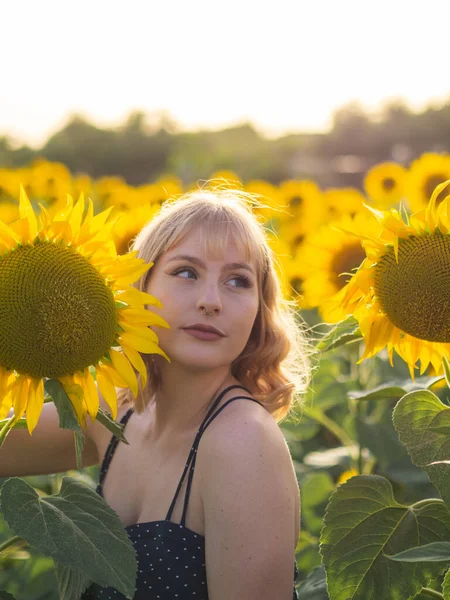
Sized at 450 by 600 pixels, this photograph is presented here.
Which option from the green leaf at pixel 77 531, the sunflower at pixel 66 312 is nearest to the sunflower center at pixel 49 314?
the sunflower at pixel 66 312

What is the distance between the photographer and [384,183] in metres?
5.23

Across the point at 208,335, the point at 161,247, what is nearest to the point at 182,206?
the point at 161,247

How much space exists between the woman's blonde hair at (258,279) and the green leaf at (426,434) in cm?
55

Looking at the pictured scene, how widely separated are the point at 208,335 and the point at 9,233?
0.52 metres

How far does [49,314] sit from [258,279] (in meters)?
0.74

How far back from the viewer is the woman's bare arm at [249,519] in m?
1.72

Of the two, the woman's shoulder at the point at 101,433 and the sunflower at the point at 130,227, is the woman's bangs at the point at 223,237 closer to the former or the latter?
the woman's shoulder at the point at 101,433

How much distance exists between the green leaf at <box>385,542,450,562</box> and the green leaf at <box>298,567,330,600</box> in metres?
0.57

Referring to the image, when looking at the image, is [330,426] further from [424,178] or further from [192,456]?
[192,456]

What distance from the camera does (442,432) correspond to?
152cm

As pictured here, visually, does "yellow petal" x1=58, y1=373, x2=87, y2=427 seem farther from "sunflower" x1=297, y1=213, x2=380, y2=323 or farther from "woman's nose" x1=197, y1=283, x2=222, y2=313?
"sunflower" x1=297, y1=213, x2=380, y2=323

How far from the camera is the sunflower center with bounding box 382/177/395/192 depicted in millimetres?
5199

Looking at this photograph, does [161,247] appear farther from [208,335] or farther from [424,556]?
[424,556]

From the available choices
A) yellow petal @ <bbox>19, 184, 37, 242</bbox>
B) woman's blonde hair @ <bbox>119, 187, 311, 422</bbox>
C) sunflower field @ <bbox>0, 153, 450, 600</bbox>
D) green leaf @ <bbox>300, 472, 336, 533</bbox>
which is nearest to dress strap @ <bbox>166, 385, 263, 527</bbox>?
woman's blonde hair @ <bbox>119, 187, 311, 422</bbox>
